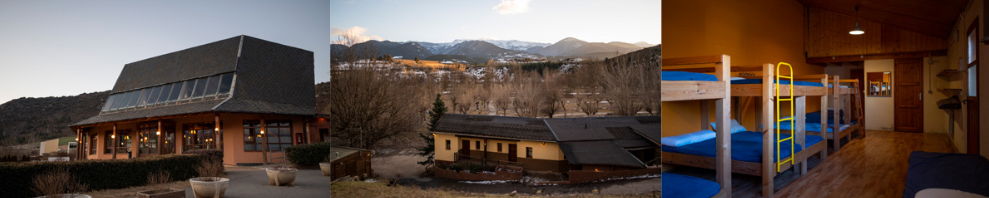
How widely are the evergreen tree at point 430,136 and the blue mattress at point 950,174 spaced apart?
1.93 m

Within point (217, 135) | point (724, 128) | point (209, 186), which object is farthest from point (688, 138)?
point (217, 135)

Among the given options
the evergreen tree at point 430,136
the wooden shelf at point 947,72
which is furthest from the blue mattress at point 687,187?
the wooden shelf at point 947,72

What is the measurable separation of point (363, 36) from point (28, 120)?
23.1 ft

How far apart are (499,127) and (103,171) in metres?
7.27

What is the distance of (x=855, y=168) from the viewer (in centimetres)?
634

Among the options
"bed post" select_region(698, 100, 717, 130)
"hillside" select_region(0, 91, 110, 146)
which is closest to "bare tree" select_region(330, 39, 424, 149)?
"bed post" select_region(698, 100, 717, 130)

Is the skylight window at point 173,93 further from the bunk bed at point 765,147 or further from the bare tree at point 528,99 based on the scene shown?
the bunk bed at point 765,147

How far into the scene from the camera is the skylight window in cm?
812

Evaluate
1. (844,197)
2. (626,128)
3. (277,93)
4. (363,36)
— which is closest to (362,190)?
(363,36)

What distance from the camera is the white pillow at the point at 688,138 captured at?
5.50 metres

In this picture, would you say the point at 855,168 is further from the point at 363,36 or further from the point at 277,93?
the point at 277,93

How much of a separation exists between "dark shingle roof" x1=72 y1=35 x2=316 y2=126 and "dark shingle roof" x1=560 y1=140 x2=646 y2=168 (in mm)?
6179

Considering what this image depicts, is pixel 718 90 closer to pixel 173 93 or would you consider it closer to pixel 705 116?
pixel 705 116

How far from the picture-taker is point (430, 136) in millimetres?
3422
